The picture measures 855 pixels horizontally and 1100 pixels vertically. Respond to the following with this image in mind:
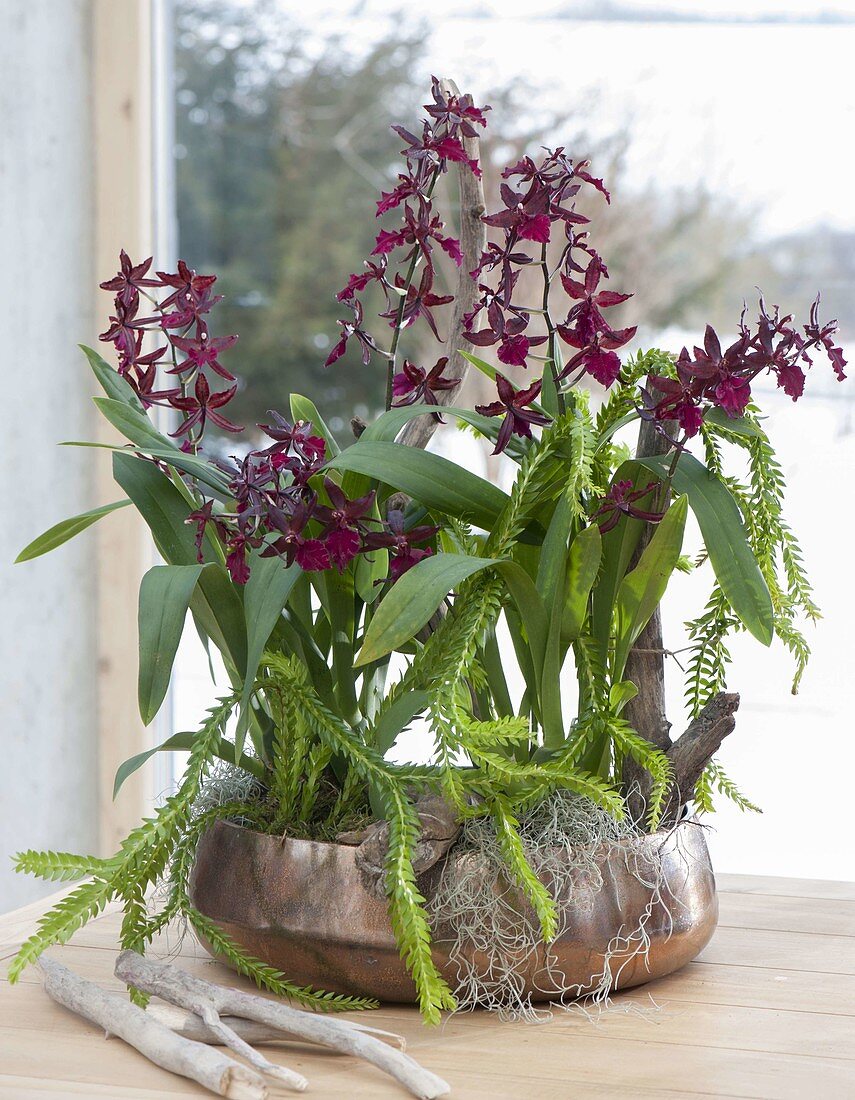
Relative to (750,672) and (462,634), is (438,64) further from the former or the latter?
(462,634)

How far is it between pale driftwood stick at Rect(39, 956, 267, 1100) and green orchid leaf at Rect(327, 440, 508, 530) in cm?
31

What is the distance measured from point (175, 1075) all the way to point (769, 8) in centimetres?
166

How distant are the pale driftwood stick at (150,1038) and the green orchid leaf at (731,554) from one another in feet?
1.14

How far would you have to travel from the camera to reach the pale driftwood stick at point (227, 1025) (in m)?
0.63

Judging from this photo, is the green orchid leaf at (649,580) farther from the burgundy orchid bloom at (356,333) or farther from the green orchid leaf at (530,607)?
the burgundy orchid bloom at (356,333)

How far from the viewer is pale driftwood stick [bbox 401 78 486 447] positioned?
81cm

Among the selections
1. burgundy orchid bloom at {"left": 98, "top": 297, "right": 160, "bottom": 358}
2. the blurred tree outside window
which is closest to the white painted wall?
the blurred tree outside window

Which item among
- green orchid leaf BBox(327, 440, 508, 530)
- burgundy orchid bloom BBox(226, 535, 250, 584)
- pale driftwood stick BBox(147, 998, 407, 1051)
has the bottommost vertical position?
pale driftwood stick BBox(147, 998, 407, 1051)

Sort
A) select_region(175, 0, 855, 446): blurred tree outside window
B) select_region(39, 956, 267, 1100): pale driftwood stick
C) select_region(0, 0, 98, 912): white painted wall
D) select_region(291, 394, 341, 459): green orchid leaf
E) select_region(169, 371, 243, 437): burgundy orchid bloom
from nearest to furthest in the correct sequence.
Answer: select_region(39, 956, 267, 1100): pale driftwood stick, select_region(169, 371, 243, 437): burgundy orchid bloom, select_region(291, 394, 341, 459): green orchid leaf, select_region(0, 0, 98, 912): white painted wall, select_region(175, 0, 855, 446): blurred tree outside window

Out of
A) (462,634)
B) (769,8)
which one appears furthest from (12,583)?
(769,8)

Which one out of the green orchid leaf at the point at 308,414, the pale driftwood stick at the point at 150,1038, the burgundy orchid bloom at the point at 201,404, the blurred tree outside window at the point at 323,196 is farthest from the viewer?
the blurred tree outside window at the point at 323,196

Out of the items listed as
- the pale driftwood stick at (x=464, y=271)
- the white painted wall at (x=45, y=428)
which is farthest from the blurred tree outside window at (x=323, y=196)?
the pale driftwood stick at (x=464, y=271)

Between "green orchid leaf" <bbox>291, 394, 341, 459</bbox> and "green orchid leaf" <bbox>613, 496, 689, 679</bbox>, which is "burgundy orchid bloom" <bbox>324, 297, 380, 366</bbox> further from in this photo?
"green orchid leaf" <bbox>613, 496, 689, 679</bbox>

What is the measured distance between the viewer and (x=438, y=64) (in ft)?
6.05
